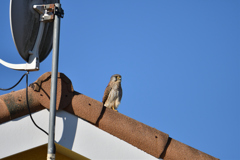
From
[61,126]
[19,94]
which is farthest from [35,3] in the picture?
[61,126]

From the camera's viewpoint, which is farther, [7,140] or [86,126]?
[86,126]

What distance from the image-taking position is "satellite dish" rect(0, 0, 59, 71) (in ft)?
11.5

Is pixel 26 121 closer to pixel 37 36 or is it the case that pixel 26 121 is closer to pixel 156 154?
pixel 37 36

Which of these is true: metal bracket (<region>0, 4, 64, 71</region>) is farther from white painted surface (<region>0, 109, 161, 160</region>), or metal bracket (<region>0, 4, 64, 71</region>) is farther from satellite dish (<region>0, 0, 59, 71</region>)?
white painted surface (<region>0, 109, 161, 160</region>)

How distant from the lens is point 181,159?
414 centimetres

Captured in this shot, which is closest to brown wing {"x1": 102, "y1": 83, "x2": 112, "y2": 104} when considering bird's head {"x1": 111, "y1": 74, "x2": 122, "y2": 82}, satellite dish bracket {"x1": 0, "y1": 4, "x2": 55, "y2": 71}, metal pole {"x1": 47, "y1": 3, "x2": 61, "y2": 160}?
bird's head {"x1": 111, "y1": 74, "x2": 122, "y2": 82}

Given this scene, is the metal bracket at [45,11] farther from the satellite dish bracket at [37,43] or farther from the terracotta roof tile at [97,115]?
the terracotta roof tile at [97,115]

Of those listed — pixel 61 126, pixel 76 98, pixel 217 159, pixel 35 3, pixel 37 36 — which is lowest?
pixel 217 159

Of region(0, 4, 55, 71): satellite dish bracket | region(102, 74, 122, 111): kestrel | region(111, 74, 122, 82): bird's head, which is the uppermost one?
region(0, 4, 55, 71): satellite dish bracket

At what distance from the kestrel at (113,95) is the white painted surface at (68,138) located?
3.45 m

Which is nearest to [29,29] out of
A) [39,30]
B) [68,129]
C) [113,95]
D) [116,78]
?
[39,30]

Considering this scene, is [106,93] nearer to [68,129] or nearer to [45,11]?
[68,129]

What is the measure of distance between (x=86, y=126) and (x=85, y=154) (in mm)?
262

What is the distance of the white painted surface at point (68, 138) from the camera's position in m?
3.71
